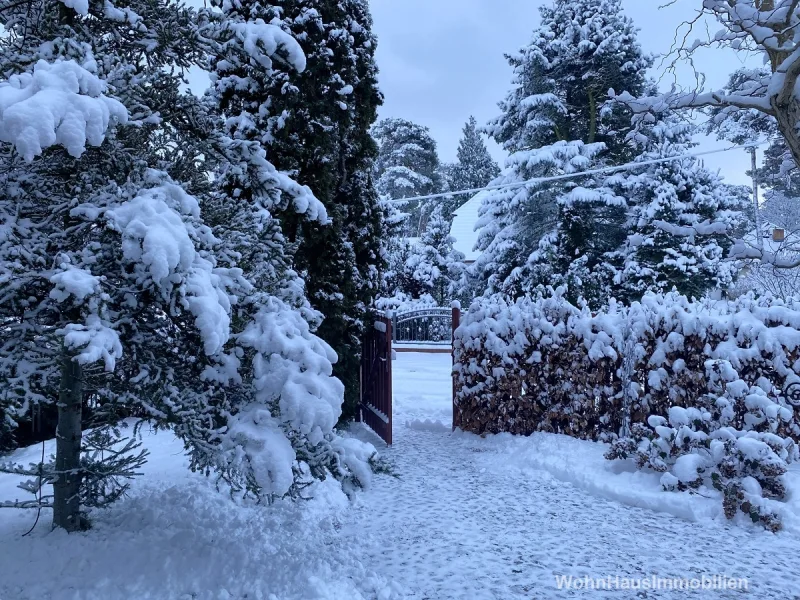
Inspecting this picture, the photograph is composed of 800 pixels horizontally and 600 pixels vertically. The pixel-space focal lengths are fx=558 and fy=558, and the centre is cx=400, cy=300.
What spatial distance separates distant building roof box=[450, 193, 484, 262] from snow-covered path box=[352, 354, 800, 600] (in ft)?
84.9

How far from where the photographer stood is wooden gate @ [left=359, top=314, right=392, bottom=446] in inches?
268

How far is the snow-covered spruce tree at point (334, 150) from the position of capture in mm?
6125

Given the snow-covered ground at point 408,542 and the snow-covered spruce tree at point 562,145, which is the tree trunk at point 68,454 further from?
the snow-covered spruce tree at point 562,145

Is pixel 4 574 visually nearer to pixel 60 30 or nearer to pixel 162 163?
pixel 162 163

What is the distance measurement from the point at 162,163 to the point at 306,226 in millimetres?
2564

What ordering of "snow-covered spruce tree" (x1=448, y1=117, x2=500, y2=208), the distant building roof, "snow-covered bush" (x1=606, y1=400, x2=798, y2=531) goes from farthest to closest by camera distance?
"snow-covered spruce tree" (x1=448, y1=117, x2=500, y2=208)
the distant building roof
"snow-covered bush" (x1=606, y1=400, x2=798, y2=531)

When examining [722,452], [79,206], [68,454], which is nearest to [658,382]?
[722,452]

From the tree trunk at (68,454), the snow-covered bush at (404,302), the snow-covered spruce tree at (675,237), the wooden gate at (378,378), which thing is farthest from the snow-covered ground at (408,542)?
the snow-covered bush at (404,302)

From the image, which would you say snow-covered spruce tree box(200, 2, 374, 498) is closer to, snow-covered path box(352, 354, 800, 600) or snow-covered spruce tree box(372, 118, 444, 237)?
snow-covered path box(352, 354, 800, 600)

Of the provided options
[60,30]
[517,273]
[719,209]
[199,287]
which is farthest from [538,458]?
[719,209]

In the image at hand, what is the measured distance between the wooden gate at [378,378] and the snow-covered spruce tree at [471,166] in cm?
3287

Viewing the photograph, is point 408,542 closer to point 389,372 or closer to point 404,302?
point 389,372

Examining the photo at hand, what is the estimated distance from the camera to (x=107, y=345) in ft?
8.70

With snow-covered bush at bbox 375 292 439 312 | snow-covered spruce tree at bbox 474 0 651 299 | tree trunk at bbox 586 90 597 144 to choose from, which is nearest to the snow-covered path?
snow-covered spruce tree at bbox 474 0 651 299
